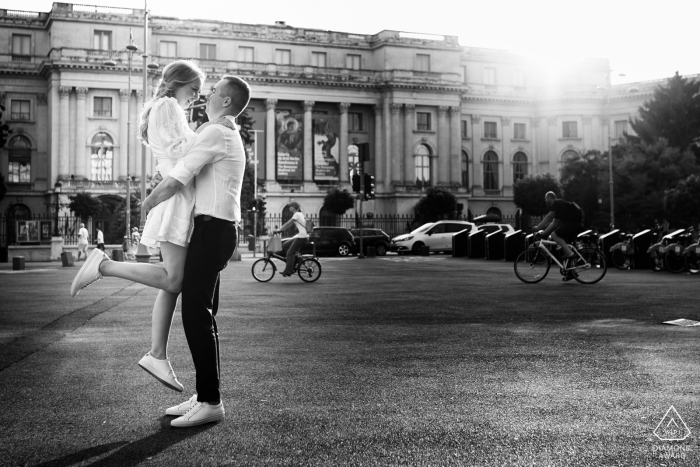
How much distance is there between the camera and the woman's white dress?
4586 millimetres

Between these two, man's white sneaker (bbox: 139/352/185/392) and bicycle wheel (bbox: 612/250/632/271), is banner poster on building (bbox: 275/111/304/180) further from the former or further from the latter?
man's white sneaker (bbox: 139/352/185/392)

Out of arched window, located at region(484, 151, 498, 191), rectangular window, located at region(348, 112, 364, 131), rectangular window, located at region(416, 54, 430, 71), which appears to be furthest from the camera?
arched window, located at region(484, 151, 498, 191)

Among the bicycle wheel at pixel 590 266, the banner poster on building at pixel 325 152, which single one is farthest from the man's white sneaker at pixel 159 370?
the banner poster on building at pixel 325 152

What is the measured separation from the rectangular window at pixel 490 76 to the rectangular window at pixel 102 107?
37.3 meters

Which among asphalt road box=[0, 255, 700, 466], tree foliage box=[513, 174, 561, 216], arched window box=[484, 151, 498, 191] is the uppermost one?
arched window box=[484, 151, 498, 191]

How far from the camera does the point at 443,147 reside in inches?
3076

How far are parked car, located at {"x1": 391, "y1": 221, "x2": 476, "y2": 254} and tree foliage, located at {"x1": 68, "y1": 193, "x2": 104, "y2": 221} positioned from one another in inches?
948

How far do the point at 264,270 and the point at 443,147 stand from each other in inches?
2419

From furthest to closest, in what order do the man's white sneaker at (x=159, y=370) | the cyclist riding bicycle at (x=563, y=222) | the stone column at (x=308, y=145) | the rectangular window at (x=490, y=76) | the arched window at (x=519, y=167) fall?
1. the rectangular window at (x=490, y=76)
2. the arched window at (x=519, y=167)
3. the stone column at (x=308, y=145)
4. the cyclist riding bicycle at (x=563, y=222)
5. the man's white sneaker at (x=159, y=370)

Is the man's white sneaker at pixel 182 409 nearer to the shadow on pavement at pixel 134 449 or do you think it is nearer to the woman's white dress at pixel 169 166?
the shadow on pavement at pixel 134 449

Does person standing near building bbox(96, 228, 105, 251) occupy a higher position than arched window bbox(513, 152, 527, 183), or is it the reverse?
arched window bbox(513, 152, 527, 183)

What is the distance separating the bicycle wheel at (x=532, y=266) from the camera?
16.0 meters

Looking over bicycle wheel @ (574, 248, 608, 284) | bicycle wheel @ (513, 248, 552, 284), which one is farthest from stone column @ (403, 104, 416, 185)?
bicycle wheel @ (574, 248, 608, 284)

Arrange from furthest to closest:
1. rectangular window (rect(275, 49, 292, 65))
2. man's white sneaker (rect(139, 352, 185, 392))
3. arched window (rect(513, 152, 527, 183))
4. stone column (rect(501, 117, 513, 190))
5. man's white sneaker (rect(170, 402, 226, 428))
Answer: arched window (rect(513, 152, 527, 183)) < stone column (rect(501, 117, 513, 190)) < rectangular window (rect(275, 49, 292, 65)) < man's white sneaker (rect(139, 352, 185, 392)) < man's white sneaker (rect(170, 402, 226, 428))
